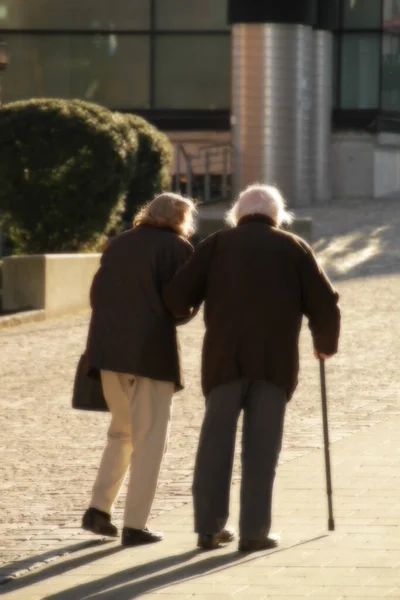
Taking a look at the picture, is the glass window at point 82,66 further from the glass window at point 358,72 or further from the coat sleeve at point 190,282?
the coat sleeve at point 190,282

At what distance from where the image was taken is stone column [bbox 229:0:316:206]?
32500 mm

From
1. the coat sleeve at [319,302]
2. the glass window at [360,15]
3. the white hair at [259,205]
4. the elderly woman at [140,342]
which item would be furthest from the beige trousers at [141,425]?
the glass window at [360,15]

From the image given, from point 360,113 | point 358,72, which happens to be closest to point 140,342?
point 360,113

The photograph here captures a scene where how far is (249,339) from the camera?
7230 millimetres

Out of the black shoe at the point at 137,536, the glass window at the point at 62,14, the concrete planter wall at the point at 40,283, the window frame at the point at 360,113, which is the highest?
the glass window at the point at 62,14

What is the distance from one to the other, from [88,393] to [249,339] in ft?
2.73

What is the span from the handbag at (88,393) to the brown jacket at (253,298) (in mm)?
539

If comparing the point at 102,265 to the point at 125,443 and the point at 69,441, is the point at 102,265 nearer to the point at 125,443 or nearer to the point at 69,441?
the point at 125,443

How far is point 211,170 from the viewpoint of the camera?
33.7 metres

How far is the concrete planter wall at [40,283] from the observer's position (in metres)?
18.1

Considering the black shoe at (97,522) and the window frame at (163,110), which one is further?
the window frame at (163,110)

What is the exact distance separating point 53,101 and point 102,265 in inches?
511

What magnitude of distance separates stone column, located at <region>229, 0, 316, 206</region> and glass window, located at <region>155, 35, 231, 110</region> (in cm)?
217

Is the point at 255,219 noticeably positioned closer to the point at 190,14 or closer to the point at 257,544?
the point at 257,544
